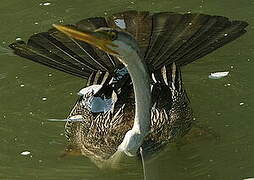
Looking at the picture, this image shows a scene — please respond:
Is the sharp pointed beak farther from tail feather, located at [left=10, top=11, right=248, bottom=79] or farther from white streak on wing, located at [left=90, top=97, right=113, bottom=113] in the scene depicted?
tail feather, located at [left=10, top=11, right=248, bottom=79]

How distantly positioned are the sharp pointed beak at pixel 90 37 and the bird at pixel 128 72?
0.75m

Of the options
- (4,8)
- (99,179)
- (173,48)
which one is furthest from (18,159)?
(4,8)

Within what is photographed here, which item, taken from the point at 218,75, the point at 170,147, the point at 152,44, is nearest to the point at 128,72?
the point at 170,147

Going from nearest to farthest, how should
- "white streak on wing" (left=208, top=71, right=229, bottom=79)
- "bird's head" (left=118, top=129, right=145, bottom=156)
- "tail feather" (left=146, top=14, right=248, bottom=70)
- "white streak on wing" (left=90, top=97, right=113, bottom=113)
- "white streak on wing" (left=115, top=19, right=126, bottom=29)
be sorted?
"bird's head" (left=118, top=129, right=145, bottom=156) → "white streak on wing" (left=90, top=97, right=113, bottom=113) → "tail feather" (left=146, top=14, right=248, bottom=70) → "white streak on wing" (left=115, top=19, right=126, bottom=29) → "white streak on wing" (left=208, top=71, right=229, bottom=79)

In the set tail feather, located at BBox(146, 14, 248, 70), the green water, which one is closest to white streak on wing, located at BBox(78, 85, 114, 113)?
the green water

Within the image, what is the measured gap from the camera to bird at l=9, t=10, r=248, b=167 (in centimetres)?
527

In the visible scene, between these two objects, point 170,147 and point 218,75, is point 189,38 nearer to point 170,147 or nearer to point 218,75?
point 218,75

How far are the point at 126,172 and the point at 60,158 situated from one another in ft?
1.72

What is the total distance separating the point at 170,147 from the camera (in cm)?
534

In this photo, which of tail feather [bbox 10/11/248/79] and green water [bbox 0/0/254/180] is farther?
tail feather [bbox 10/11/248/79]

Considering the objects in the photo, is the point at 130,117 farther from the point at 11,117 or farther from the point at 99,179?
the point at 11,117

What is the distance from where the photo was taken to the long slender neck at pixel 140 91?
4371 millimetres

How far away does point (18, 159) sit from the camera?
5371mm

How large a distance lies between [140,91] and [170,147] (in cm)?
97
